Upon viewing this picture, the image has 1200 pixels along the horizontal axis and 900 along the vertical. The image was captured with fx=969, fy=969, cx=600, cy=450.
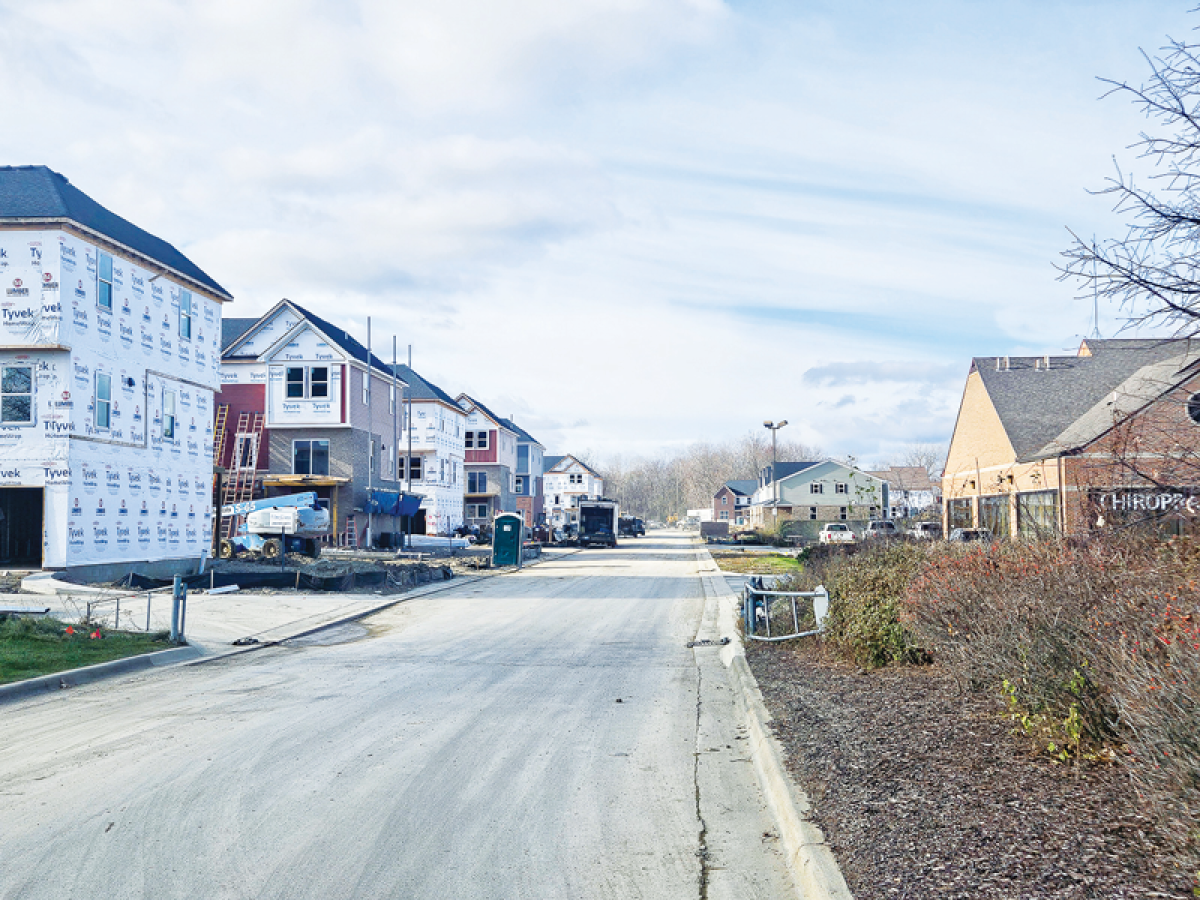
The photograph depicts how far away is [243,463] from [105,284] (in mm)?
20566

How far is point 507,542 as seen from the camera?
124 ft

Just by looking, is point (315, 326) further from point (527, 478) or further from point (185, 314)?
point (527, 478)

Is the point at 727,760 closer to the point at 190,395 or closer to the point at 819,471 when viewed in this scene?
the point at 190,395

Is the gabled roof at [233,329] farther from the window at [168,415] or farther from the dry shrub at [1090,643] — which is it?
the dry shrub at [1090,643]

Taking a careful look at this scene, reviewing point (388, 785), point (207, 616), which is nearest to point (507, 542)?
point (207, 616)

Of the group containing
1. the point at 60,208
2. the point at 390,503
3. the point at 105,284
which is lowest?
the point at 390,503

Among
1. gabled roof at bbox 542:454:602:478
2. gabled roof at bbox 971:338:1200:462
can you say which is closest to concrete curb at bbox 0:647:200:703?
gabled roof at bbox 971:338:1200:462

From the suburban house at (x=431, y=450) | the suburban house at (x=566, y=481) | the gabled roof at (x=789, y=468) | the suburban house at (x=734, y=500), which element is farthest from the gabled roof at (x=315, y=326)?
the suburban house at (x=734, y=500)

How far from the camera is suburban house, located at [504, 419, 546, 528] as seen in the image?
8562 centimetres

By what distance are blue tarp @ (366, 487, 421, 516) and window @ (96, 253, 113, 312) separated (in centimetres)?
2007

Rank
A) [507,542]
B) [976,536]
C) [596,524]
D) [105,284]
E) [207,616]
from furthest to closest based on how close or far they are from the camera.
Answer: [596,524] < [507,542] < [105,284] < [207,616] < [976,536]

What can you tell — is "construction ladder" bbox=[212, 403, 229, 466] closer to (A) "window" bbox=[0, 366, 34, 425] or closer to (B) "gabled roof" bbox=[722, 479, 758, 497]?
(A) "window" bbox=[0, 366, 34, 425]

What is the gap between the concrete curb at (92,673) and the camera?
427 inches

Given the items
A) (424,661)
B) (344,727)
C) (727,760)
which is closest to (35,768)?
(344,727)
